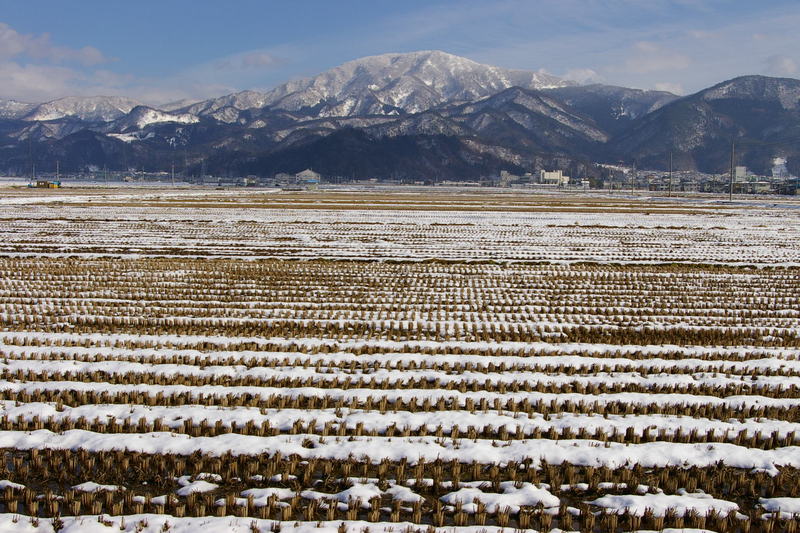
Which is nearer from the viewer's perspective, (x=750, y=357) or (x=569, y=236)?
(x=750, y=357)

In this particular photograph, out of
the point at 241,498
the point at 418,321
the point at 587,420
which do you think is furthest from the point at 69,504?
the point at 418,321

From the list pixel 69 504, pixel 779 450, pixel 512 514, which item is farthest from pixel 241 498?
pixel 779 450

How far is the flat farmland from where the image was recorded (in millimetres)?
5312

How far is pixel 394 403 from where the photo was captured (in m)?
7.65

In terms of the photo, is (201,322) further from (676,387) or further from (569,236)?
(569,236)

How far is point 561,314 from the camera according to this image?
13414mm

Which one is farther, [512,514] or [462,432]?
[462,432]

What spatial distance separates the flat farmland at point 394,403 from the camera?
5312 millimetres

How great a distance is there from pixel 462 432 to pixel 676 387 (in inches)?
133

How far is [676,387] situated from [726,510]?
3194mm

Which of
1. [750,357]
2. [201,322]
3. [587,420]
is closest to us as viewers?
[587,420]

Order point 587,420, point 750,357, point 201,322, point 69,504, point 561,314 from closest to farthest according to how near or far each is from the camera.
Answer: point 69,504
point 587,420
point 750,357
point 201,322
point 561,314

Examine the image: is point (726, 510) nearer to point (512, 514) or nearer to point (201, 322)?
point (512, 514)

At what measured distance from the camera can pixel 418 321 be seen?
1227cm
